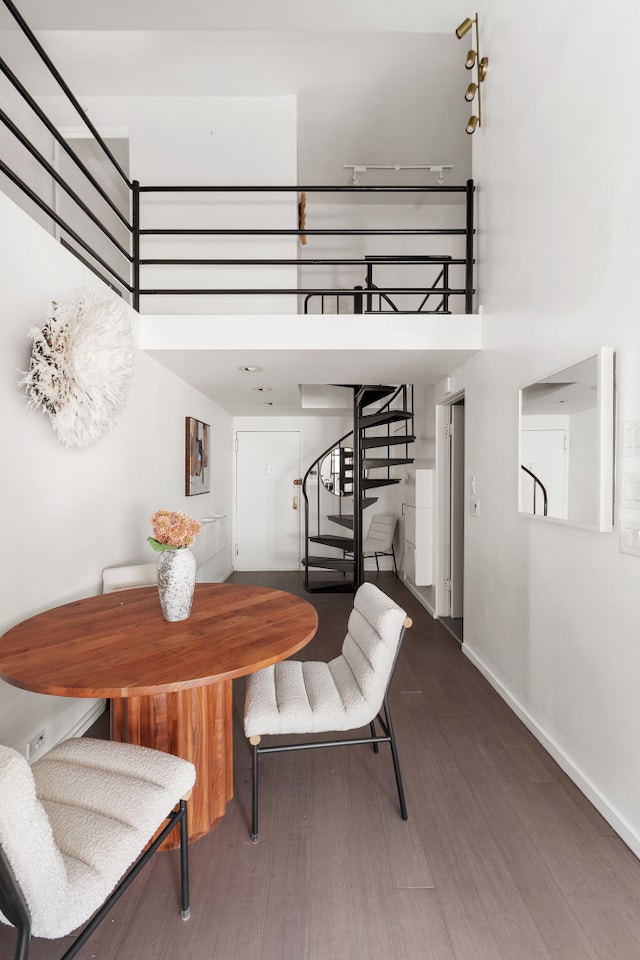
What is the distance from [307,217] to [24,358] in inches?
174

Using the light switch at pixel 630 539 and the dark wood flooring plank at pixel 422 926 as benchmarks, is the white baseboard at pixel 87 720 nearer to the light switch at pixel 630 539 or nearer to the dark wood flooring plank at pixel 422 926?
the dark wood flooring plank at pixel 422 926

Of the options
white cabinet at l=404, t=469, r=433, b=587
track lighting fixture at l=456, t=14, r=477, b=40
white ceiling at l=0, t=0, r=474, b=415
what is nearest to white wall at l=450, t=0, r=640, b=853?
track lighting fixture at l=456, t=14, r=477, b=40

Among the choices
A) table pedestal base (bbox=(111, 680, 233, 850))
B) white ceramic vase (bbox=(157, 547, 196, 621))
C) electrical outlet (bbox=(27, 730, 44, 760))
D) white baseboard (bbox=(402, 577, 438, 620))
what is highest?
white ceramic vase (bbox=(157, 547, 196, 621))

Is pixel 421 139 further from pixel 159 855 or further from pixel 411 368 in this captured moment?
pixel 159 855

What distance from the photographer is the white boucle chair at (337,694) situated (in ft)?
5.51

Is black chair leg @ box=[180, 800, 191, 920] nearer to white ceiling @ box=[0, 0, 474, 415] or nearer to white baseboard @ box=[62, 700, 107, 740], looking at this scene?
white baseboard @ box=[62, 700, 107, 740]

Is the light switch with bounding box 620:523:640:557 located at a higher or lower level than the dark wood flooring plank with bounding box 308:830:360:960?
higher

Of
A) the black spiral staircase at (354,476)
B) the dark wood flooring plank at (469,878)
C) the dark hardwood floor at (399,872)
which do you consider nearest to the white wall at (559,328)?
the dark hardwood floor at (399,872)

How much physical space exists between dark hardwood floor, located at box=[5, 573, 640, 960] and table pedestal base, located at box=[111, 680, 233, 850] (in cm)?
10

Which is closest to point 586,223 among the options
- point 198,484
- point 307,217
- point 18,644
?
point 18,644

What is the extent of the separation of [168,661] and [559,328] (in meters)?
2.11

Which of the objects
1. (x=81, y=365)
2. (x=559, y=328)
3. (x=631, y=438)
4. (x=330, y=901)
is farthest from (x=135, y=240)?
(x=330, y=901)

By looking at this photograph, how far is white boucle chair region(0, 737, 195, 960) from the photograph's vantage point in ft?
2.83

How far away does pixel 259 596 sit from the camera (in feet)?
7.21
